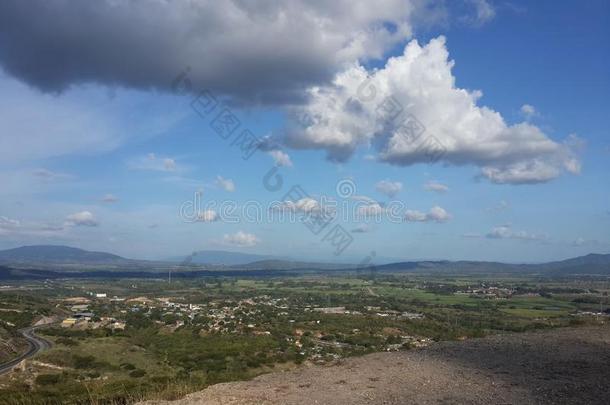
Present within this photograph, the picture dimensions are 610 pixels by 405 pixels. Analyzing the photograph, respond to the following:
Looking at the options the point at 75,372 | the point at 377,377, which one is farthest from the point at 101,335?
the point at 377,377

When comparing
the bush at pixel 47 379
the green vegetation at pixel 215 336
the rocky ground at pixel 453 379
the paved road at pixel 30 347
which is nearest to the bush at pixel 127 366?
the green vegetation at pixel 215 336

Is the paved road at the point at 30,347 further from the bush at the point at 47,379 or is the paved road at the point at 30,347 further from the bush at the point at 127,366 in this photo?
the bush at the point at 127,366

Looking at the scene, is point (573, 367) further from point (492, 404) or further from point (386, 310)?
point (386, 310)

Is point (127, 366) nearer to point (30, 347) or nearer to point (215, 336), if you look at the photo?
point (215, 336)

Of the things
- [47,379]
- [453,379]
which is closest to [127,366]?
[47,379]

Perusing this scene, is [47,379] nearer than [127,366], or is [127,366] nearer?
[47,379]

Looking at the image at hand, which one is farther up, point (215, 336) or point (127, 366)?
point (127, 366)
